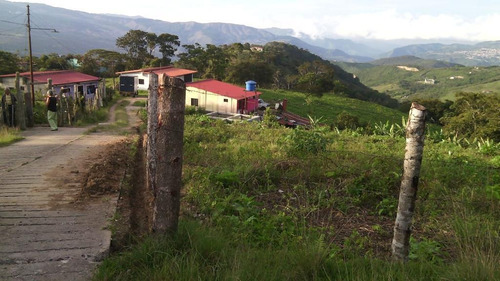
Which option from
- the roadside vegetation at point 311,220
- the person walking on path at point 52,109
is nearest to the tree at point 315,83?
the person walking on path at point 52,109

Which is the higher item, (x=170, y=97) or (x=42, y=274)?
(x=170, y=97)

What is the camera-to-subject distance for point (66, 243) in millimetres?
3785

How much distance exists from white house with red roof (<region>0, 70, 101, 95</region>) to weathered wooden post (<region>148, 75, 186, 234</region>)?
1264 inches

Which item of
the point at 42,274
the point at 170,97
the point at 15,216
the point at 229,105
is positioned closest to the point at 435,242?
the point at 170,97

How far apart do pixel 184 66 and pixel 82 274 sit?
181 feet

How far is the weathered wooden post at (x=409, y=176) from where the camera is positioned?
3152mm

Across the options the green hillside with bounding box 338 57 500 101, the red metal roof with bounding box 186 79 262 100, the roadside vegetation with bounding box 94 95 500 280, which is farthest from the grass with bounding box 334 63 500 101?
the roadside vegetation with bounding box 94 95 500 280

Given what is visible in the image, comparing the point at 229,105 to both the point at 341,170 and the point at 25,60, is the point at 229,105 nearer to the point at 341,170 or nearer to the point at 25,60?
the point at 341,170

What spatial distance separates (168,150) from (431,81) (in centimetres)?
15954

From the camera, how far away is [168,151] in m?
3.35

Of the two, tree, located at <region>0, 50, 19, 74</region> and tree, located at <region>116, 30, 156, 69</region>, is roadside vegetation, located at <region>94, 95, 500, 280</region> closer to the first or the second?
tree, located at <region>0, 50, 19, 74</region>

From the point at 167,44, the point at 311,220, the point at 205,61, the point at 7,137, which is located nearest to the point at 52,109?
the point at 7,137

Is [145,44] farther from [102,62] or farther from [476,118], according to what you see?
[476,118]

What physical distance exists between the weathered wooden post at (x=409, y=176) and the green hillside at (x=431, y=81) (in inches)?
4559
